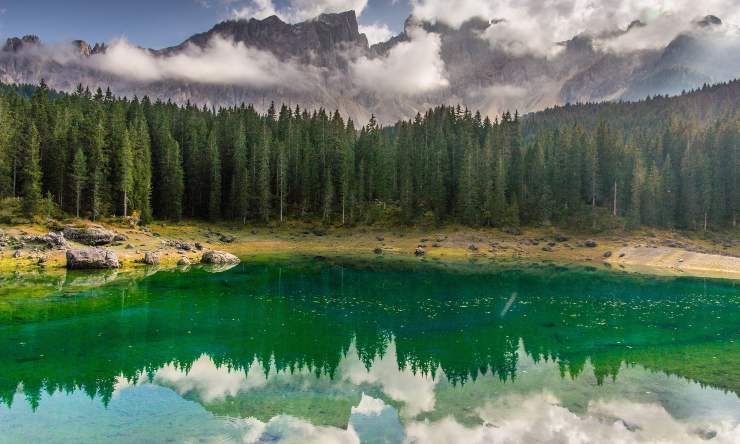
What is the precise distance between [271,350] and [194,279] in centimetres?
2871

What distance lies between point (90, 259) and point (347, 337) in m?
39.9

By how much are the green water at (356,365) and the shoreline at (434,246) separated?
18.1 metres

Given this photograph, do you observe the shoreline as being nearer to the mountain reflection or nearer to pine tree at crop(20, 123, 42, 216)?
pine tree at crop(20, 123, 42, 216)

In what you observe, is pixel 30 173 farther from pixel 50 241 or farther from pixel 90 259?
pixel 90 259

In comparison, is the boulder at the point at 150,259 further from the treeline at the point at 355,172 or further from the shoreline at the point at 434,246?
the treeline at the point at 355,172

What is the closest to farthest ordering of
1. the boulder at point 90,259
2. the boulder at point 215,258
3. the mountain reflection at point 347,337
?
the mountain reflection at point 347,337 < the boulder at point 90,259 < the boulder at point 215,258

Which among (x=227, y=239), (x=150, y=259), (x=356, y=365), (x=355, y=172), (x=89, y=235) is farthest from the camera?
(x=355, y=172)

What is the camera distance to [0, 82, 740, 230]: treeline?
89.6m

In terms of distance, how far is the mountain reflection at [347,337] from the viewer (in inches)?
1009

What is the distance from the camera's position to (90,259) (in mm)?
58938

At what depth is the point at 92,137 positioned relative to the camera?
8694 cm

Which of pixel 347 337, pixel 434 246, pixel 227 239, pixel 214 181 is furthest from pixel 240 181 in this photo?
pixel 347 337

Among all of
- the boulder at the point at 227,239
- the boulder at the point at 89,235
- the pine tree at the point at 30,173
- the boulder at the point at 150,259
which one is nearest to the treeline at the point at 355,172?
the pine tree at the point at 30,173

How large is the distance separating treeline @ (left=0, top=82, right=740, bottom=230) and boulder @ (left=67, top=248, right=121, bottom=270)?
27283mm
